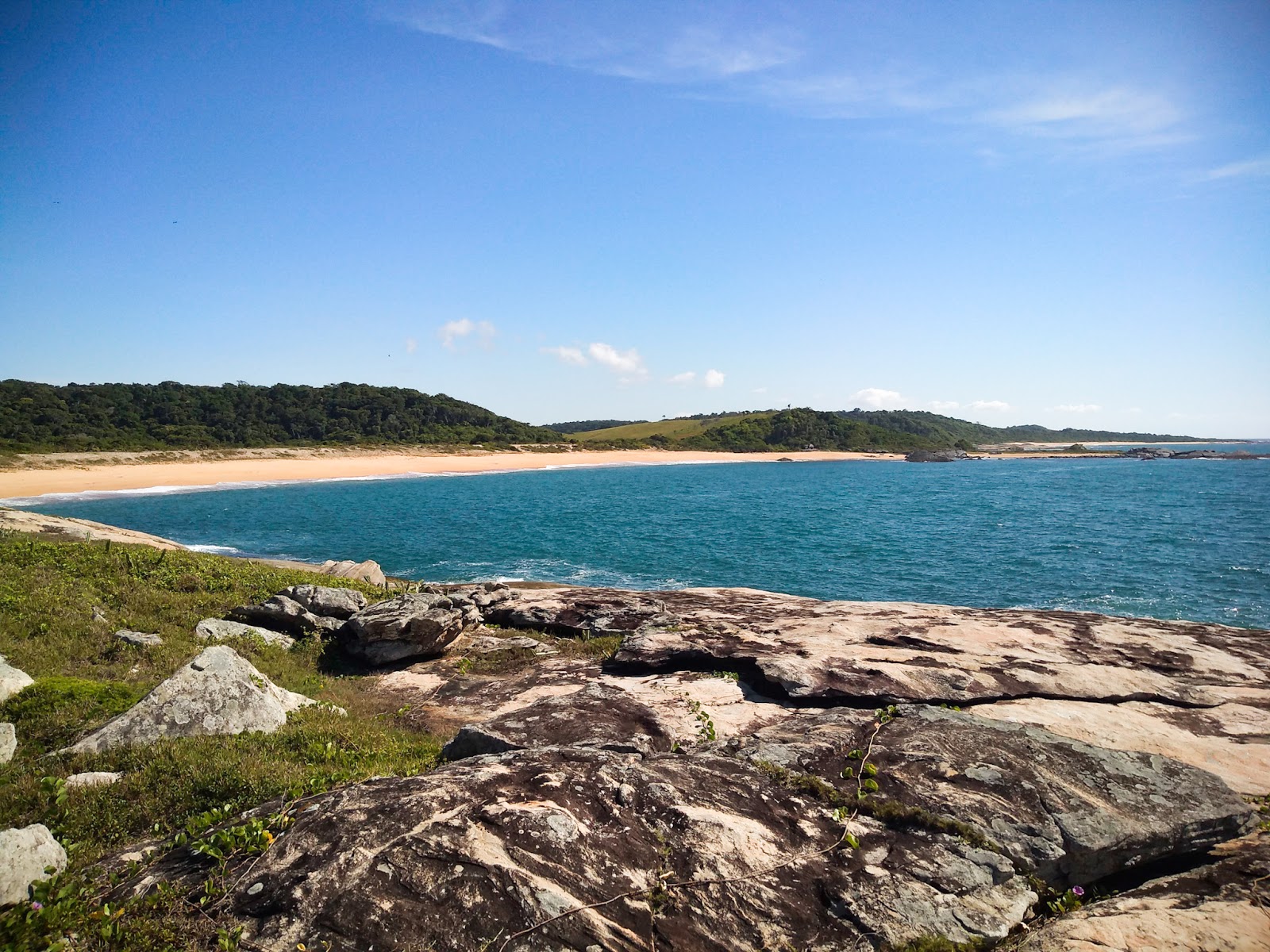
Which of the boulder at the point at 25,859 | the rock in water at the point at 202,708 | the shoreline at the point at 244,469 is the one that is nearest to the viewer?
the boulder at the point at 25,859

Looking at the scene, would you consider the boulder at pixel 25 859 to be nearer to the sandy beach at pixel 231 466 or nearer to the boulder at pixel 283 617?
the boulder at pixel 283 617

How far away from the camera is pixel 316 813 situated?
6.78 metres

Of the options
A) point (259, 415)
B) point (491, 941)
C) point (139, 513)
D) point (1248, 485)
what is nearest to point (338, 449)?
point (259, 415)

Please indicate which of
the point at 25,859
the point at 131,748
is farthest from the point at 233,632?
the point at 25,859

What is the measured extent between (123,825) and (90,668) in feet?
25.4

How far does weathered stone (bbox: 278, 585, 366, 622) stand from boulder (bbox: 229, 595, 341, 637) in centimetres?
43

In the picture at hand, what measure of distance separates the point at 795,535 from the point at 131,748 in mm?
46993

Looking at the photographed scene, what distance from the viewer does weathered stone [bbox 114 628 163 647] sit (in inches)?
593

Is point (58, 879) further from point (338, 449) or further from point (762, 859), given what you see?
point (338, 449)

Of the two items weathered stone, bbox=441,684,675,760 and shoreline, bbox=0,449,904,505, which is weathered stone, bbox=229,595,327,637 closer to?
weathered stone, bbox=441,684,675,760

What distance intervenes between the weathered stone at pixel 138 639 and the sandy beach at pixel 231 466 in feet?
241

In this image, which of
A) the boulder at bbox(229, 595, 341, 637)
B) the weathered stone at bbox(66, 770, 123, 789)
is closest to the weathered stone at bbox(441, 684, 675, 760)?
the weathered stone at bbox(66, 770, 123, 789)

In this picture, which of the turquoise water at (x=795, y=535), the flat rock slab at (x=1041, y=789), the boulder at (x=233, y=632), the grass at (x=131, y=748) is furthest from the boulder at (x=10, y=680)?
the turquoise water at (x=795, y=535)

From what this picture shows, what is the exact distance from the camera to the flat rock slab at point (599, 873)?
5594 mm
